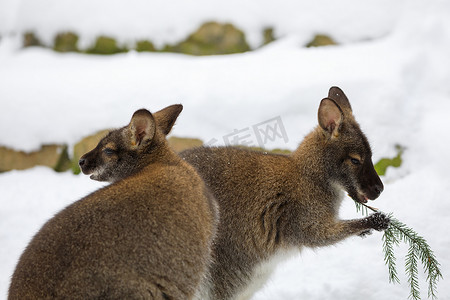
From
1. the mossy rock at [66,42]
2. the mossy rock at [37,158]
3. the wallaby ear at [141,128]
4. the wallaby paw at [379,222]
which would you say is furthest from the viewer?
the mossy rock at [66,42]

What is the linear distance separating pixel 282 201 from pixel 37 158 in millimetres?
4166

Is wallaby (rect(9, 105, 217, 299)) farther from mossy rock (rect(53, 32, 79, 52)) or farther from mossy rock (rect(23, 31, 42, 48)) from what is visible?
mossy rock (rect(23, 31, 42, 48))

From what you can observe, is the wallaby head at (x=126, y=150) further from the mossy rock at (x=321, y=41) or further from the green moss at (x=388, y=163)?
the mossy rock at (x=321, y=41)

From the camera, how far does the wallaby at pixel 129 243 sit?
10.2 feet

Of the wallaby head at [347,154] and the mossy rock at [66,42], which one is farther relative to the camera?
the mossy rock at [66,42]

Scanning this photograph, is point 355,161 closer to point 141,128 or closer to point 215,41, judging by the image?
point 141,128

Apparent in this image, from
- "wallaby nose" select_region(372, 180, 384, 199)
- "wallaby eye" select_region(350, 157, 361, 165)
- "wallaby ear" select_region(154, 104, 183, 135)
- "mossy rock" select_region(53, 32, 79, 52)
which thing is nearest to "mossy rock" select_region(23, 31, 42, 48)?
"mossy rock" select_region(53, 32, 79, 52)

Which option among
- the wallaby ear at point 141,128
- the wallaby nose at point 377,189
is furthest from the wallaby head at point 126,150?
the wallaby nose at point 377,189

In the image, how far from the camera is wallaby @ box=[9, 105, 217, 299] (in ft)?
10.2

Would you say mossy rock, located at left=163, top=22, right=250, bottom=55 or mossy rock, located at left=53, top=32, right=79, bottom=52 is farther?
mossy rock, located at left=53, top=32, right=79, bottom=52

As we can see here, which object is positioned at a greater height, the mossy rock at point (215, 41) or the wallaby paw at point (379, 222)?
the mossy rock at point (215, 41)

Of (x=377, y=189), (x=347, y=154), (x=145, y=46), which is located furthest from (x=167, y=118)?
(x=145, y=46)

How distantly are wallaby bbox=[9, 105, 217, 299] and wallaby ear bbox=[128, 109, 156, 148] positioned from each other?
0.06 feet

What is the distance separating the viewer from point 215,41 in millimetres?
8352
